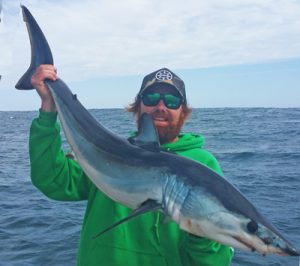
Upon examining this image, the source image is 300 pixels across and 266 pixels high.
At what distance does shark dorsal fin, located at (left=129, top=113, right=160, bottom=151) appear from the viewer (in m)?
3.60

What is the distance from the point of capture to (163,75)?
15.0ft

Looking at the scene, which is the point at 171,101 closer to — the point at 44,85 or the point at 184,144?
the point at 184,144

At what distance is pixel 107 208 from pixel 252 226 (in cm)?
162

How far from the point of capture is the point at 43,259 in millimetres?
8836

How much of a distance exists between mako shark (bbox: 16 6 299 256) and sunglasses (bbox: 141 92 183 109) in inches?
29.2

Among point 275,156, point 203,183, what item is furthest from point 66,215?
point 275,156

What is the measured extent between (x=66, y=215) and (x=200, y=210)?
31.2ft

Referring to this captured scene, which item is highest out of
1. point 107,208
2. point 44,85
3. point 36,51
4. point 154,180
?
point 36,51

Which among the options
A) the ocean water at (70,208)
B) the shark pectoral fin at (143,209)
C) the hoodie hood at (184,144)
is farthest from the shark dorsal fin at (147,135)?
the ocean water at (70,208)

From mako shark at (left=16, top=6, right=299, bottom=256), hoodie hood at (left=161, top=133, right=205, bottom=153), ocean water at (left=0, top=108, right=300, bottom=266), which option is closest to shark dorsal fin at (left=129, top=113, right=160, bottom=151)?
mako shark at (left=16, top=6, right=299, bottom=256)

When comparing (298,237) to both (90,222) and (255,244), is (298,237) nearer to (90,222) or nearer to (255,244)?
(90,222)

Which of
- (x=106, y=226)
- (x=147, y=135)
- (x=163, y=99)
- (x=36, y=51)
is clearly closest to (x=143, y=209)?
(x=147, y=135)

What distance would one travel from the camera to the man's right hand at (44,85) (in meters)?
4.08

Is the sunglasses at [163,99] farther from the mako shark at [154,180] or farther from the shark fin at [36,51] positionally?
the shark fin at [36,51]
